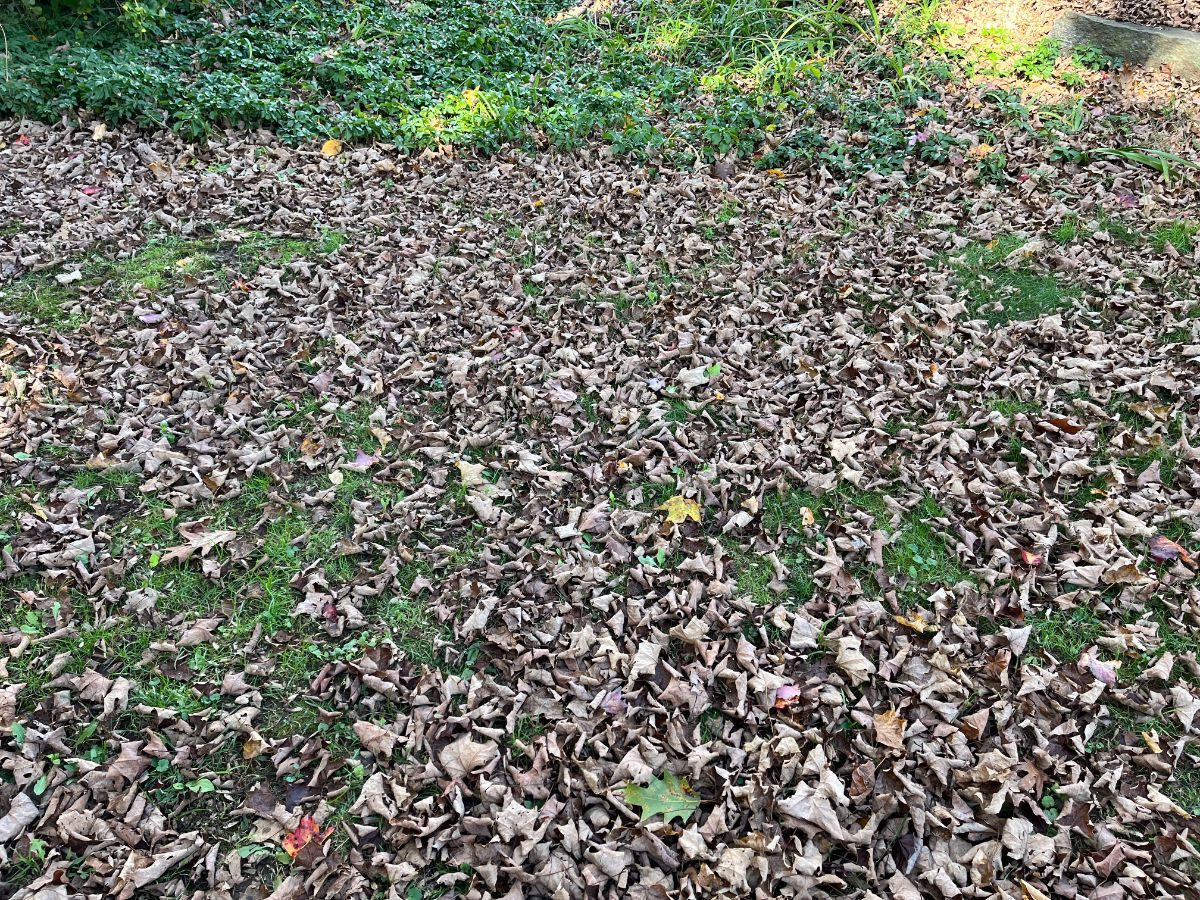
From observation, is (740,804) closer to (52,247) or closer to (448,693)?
(448,693)

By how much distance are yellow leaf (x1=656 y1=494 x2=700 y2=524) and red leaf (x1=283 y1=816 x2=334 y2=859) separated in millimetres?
1892

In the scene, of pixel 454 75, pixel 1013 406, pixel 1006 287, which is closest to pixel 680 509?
pixel 1013 406

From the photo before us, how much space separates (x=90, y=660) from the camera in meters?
3.09

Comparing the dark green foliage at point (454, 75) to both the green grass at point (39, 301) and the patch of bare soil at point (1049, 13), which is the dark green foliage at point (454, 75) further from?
the green grass at point (39, 301)

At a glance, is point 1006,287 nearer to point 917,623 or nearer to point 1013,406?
point 1013,406

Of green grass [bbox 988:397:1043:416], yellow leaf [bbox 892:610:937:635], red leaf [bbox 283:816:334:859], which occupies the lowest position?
red leaf [bbox 283:816:334:859]

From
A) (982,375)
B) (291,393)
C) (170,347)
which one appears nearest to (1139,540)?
(982,375)

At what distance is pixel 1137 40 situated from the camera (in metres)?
6.74

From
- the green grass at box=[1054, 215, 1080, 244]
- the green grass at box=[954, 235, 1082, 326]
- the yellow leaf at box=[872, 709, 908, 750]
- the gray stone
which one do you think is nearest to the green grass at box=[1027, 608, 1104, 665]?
the yellow leaf at box=[872, 709, 908, 750]

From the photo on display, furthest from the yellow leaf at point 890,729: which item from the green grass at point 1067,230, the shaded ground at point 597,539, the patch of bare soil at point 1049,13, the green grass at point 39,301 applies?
the patch of bare soil at point 1049,13

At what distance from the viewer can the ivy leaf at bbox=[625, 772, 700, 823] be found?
2658mm

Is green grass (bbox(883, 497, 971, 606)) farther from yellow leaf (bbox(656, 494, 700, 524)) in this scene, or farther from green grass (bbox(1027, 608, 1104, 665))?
yellow leaf (bbox(656, 494, 700, 524))

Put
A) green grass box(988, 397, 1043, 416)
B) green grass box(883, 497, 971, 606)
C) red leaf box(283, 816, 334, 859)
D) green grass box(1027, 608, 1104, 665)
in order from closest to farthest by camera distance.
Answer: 1. red leaf box(283, 816, 334, 859)
2. green grass box(1027, 608, 1104, 665)
3. green grass box(883, 497, 971, 606)
4. green grass box(988, 397, 1043, 416)

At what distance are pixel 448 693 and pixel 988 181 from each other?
5.60 m
